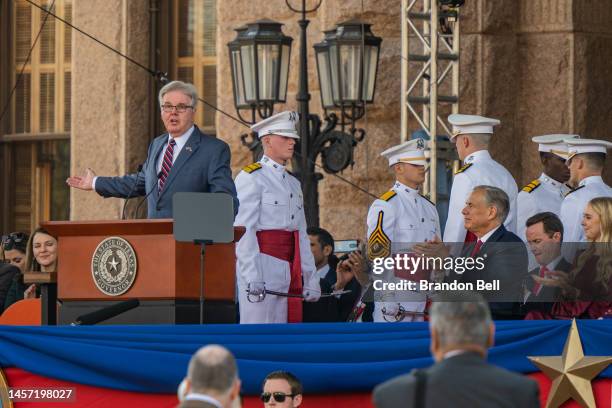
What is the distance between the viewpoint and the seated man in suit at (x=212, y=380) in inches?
209

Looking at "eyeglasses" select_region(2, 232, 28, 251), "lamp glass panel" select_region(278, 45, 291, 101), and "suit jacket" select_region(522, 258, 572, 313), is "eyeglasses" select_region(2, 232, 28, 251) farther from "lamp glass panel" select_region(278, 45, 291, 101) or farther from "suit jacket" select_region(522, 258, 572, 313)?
"suit jacket" select_region(522, 258, 572, 313)

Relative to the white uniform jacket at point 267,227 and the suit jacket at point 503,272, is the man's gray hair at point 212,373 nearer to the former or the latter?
the suit jacket at point 503,272

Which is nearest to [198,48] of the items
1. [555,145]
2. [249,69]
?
[249,69]

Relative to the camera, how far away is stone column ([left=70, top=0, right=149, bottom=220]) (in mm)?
15164

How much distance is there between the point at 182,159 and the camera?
30.0 feet

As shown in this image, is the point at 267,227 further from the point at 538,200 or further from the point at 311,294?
the point at 538,200

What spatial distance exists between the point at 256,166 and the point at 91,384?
2.27 metres

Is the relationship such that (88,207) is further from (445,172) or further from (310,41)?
(445,172)

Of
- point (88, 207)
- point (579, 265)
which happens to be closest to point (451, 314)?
point (579, 265)

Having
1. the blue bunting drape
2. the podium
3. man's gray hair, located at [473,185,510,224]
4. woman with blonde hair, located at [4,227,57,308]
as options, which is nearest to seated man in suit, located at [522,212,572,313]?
man's gray hair, located at [473,185,510,224]

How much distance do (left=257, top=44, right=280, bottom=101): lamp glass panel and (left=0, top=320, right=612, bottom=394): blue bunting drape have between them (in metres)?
4.20

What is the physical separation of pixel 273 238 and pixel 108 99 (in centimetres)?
565

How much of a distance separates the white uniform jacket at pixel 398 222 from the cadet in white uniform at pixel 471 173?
0.24 m

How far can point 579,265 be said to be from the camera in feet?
28.5
